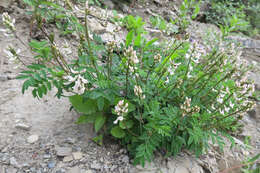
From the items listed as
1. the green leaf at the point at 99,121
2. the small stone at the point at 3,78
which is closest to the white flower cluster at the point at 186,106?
the green leaf at the point at 99,121

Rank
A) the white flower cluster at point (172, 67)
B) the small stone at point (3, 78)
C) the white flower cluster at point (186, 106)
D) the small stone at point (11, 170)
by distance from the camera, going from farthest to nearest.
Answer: the small stone at point (3, 78)
the white flower cluster at point (172, 67)
the small stone at point (11, 170)
the white flower cluster at point (186, 106)

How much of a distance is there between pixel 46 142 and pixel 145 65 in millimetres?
1402

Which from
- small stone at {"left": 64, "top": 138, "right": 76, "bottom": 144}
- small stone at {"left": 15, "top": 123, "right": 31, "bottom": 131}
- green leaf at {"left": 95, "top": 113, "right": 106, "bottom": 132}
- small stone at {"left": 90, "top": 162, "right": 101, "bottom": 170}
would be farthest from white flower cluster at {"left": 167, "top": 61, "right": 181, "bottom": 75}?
small stone at {"left": 15, "top": 123, "right": 31, "bottom": 131}

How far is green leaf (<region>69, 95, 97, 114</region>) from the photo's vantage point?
1795 mm

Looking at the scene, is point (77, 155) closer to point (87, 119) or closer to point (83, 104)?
point (87, 119)

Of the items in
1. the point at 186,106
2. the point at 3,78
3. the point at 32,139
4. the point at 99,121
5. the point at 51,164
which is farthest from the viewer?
the point at 3,78

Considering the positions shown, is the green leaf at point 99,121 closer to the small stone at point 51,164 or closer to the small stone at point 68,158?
the small stone at point 68,158

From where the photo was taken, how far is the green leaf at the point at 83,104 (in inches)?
70.7

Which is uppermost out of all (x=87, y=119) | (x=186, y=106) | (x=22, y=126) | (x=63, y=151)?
(x=186, y=106)

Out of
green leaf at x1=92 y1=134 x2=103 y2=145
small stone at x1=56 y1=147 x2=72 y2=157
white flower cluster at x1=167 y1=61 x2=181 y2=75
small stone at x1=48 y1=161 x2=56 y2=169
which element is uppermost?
white flower cluster at x1=167 y1=61 x2=181 y2=75

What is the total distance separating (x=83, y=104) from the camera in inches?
70.8

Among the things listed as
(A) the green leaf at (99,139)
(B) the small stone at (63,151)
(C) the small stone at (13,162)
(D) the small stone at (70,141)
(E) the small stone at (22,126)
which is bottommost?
(C) the small stone at (13,162)

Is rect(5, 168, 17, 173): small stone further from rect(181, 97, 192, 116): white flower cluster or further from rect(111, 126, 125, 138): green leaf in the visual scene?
rect(181, 97, 192, 116): white flower cluster

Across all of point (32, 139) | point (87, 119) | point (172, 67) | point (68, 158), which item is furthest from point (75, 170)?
point (172, 67)
